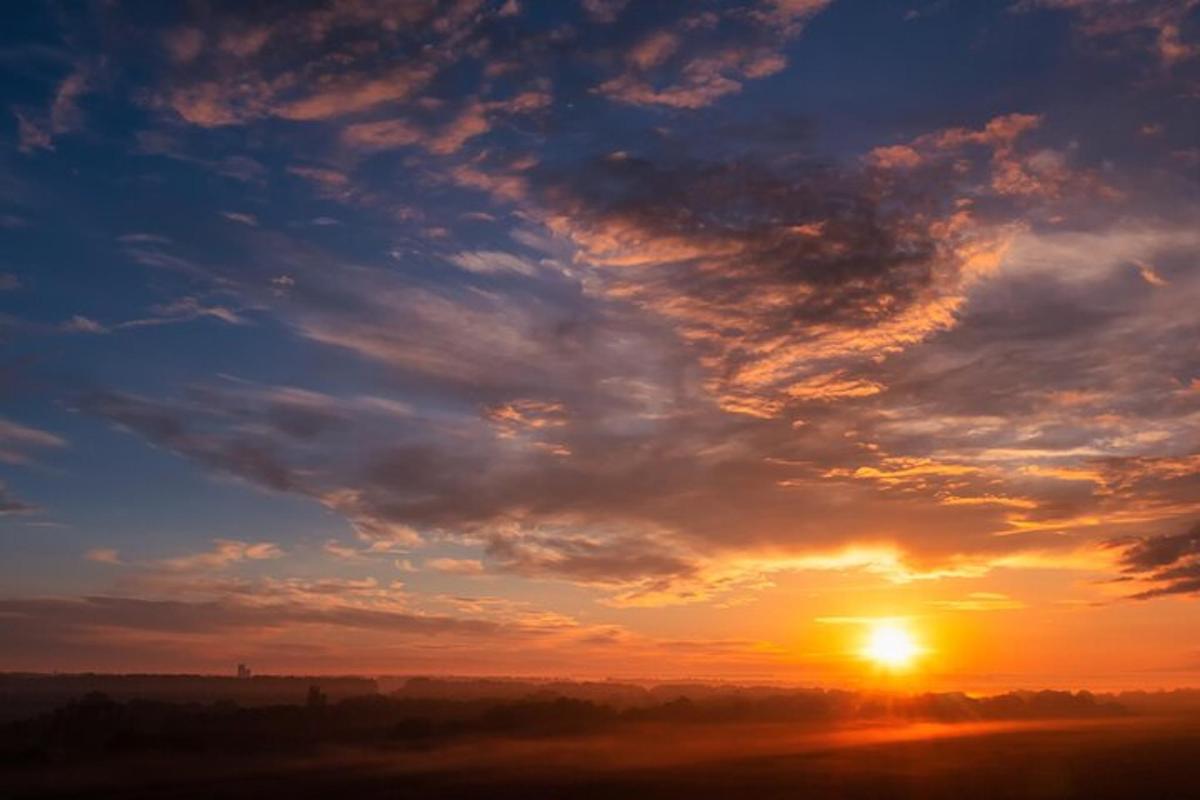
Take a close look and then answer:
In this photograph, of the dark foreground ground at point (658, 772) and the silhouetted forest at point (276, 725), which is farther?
the silhouetted forest at point (276, 725)

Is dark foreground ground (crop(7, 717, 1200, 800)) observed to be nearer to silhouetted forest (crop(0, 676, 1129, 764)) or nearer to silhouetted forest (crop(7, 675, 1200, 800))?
silhouetted forest (crop(7, 675, 1200, 800))

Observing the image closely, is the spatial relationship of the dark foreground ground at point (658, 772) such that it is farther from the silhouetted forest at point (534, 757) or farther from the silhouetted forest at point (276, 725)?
the silhouetted forest at point (276, 725)

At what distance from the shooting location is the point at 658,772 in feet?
236

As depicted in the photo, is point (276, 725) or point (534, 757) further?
point (276, 725)

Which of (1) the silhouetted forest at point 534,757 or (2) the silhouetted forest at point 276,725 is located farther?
(2) the silhouetted forest at point 276,725

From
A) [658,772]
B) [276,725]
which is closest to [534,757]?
[658,772]

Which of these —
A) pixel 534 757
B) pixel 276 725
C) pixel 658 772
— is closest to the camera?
pixel 658 772

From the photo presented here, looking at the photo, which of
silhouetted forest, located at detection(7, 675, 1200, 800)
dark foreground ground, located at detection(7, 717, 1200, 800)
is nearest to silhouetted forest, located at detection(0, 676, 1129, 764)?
silhouetted forest, located at detection(7, 675, 1200, 800)

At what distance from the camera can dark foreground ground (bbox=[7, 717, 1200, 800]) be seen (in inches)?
2357

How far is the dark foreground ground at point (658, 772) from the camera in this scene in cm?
5988

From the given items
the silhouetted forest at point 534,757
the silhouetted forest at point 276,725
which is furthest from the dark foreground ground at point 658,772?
the silhouetted forest at point 276,725

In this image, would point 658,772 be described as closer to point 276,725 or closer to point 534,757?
point 534,757

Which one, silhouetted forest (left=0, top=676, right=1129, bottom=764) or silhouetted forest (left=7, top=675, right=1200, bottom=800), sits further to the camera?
silhouetted forest (left=0, top=676, right=1129, bottom=764)

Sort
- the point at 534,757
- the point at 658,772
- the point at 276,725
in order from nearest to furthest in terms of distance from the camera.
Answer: the point at 658,772, the point at 534,757, the point at 276,725
